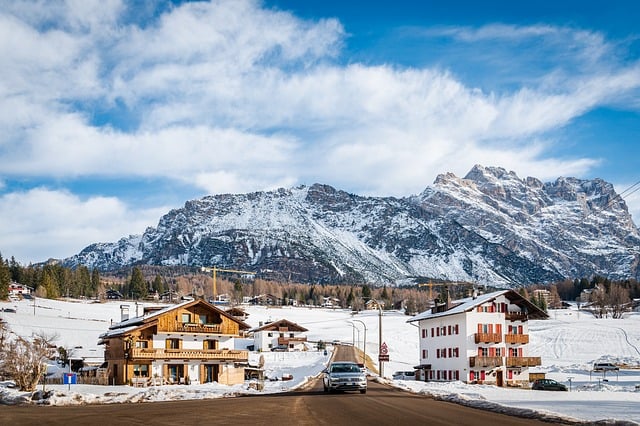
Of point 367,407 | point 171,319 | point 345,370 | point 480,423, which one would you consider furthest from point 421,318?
point 480,423

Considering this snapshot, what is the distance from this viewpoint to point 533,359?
89000mm

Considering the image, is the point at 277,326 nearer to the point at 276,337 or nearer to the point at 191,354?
the point at 276,337

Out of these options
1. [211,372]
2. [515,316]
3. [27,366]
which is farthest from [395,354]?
[27,366]

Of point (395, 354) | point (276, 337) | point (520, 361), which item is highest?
point (520, 361)

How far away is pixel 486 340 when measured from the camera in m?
86.2

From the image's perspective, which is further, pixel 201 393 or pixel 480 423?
pixel 201 393

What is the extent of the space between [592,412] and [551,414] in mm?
3139

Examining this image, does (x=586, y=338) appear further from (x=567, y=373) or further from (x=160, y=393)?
(x=160, y=393)

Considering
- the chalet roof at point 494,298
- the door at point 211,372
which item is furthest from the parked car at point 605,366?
the door at point 211,372

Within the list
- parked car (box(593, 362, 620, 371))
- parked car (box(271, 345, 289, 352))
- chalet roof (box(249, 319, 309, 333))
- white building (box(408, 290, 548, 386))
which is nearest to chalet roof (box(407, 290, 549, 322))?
white building (box(408, 290, 548, 386))

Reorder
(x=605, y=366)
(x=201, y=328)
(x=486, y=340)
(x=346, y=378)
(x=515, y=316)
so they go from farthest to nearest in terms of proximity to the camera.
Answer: (x=605, y=366), (x=515, y=316), (x=486, y=340), (x=201, y=328), (x=346, y=378)

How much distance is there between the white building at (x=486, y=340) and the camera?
86.7 m

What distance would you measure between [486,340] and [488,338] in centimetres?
37

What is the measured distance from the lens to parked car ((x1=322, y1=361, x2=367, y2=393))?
4272 centimetres
